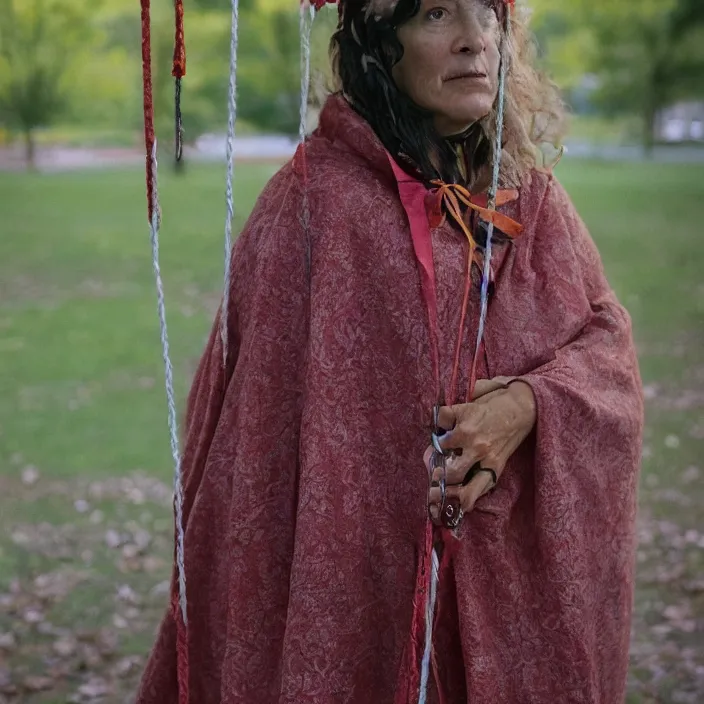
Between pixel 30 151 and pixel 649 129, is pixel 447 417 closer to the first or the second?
pixel 30 151

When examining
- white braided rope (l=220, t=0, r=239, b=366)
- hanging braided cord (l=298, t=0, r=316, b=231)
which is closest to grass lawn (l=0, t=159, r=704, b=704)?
white braided rope (l=220, t=0, r=239, b=366)

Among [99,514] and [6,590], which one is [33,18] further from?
[6,590]

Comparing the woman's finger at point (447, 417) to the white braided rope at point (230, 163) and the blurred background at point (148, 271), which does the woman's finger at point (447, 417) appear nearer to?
the white braided rope at point (230, 163)

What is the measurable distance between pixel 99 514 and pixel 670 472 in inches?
102

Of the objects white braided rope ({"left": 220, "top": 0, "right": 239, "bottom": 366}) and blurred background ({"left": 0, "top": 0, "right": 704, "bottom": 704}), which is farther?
blurred background ({"left": 0, "top": 0, "right": 704, "bottom": 704})

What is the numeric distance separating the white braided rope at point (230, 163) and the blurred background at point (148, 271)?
0.97 ft

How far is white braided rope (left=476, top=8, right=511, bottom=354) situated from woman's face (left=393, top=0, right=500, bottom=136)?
28mm

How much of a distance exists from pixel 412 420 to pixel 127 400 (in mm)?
4298

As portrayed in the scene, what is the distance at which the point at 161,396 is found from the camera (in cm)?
558

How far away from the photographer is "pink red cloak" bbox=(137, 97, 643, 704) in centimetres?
140

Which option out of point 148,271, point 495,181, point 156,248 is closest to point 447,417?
point 495,181

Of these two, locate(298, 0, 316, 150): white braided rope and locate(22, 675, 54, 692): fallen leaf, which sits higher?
locate(298, 0, 316, 150): white braided rope

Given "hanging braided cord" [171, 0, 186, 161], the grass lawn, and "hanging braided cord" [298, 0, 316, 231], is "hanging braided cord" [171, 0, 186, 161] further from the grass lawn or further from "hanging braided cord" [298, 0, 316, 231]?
the grass lawn

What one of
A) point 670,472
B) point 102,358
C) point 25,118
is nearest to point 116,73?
point 25,118
